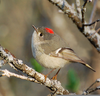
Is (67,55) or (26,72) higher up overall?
(26,72)

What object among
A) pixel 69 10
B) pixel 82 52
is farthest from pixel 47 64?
pixel 82 52

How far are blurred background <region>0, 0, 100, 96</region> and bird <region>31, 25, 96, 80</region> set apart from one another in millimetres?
1609

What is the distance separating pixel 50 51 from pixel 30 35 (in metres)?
Result: 3.68

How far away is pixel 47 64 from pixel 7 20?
15.4 ft

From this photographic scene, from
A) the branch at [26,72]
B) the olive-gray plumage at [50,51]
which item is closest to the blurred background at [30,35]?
the olive-gray plumage at [50,51]

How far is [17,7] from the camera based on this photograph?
22.6ft

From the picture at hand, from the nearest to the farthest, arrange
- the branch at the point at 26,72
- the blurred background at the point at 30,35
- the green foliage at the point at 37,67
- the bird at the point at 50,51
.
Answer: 1. the branch at the point at 26,72
2. the bird at the point at 50,51
3. the green foliage at the point at 37,67
4. the blurred background at the point at 30,35

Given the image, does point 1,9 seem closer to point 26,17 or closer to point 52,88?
point 26,17

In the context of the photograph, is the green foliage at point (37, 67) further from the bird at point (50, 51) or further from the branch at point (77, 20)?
the branch at point (77, 20)

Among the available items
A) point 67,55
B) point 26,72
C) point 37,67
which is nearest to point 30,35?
point 37,67

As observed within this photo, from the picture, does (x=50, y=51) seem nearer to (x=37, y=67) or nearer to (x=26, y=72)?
(x=37, y=67)

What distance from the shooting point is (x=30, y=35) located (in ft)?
20.7

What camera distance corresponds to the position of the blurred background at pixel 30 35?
4949mm

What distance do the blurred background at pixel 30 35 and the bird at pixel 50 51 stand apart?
1.61m
